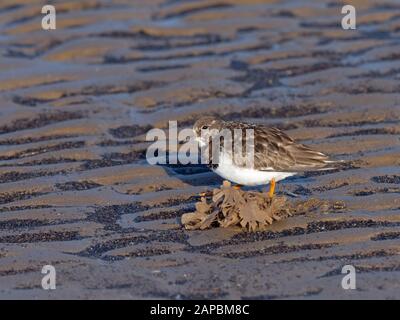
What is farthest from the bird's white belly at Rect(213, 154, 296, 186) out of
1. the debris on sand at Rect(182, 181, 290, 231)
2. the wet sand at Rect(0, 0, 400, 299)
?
the wet sand at Rect(0, 0, 400, 299)

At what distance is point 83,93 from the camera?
941 cm

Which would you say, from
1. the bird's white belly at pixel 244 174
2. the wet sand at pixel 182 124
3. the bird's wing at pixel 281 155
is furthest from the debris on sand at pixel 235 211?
the bird's wing at pixel 281 155

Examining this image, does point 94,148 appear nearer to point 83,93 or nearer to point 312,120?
point 83,93

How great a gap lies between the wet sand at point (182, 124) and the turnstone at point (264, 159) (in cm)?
30

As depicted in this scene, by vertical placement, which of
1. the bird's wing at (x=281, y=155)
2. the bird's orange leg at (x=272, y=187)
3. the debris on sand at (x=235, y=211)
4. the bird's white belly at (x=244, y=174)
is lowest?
the debris on sand at (x=235, y=211)

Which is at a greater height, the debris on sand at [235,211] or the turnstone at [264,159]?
the turnstone at [264,159]

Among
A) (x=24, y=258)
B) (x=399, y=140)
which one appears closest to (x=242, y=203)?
(x=24, y=258)

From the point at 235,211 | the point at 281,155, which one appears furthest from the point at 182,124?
the point at 235,211

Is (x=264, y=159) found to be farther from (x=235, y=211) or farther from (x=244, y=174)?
(x=235, y=211)

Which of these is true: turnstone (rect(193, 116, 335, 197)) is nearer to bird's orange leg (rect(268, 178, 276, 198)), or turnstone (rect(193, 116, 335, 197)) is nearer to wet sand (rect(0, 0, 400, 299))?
bird's orange leg (rect(268, 178, 276, 198))

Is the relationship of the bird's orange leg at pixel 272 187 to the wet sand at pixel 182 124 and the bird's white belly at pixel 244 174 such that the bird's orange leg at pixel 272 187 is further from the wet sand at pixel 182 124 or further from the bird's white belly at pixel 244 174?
the wet sand at pixel 182 124

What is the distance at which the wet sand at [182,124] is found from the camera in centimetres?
606
